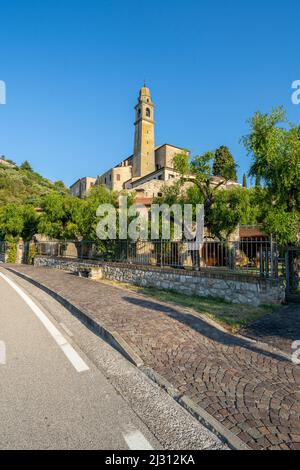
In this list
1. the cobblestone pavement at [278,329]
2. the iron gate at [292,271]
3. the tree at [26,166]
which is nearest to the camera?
the cobblestone pavement at [278,329]

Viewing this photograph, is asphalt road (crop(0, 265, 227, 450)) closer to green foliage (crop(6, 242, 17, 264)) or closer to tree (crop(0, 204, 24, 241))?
tree (crop(0, 204, 24, 241))

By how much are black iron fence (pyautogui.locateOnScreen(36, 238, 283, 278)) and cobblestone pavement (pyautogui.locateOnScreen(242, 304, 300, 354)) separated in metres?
1.57

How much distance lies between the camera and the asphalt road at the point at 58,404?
7.95 ft

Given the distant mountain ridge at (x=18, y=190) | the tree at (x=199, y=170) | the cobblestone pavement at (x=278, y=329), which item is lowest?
the cobblestone pavement at (x=278, y=329)

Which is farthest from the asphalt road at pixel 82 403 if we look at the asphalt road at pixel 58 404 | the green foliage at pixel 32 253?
the green foliage at pixel 32 253

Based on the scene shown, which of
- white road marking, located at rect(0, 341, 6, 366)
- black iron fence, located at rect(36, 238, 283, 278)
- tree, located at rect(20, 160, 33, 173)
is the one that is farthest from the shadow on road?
tree, located at rect(20, 160, 33, 173)

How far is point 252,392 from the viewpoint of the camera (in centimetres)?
326

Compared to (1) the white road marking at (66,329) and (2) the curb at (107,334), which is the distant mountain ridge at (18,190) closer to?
(2) the curb at (107,334)

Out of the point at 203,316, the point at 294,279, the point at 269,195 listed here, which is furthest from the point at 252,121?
the point at 203,316

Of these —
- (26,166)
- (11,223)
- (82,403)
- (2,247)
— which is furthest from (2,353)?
(26,166)

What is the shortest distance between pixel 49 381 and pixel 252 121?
9.77m

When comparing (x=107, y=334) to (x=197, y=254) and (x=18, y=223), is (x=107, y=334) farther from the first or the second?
(x=18, y=223)

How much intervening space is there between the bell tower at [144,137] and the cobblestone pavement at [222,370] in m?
61.9

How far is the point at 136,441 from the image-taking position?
7.90ft
